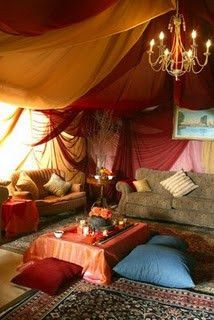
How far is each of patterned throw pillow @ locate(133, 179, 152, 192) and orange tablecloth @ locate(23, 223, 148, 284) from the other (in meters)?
2.30

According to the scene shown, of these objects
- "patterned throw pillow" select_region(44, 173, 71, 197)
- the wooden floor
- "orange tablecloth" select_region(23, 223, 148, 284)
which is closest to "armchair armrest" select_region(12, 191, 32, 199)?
"patterned throw pillow" select_region(44, 173, 71, 197)

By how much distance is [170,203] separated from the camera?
5.81 m

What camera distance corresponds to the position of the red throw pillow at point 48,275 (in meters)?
3.17

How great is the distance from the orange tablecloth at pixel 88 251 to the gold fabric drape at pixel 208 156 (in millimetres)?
3045

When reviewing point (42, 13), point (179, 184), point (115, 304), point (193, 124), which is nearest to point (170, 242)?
point (115, 304)

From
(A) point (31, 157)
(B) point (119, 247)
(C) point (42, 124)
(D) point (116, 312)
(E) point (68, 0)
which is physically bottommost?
(D) point (116, 312)

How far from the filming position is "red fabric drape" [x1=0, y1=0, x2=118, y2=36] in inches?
75.1

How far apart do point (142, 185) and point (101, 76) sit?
281 cm

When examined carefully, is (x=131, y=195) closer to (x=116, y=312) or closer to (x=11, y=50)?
(x=116, y=312)

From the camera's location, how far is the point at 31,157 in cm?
650

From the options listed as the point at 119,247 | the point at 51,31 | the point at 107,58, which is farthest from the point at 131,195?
the point at 51,31

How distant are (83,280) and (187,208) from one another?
2.72m

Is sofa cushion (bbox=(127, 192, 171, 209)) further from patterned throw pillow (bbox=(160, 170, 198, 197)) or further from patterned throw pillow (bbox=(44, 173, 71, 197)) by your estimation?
patterned throw pillow (bbox=(44, 173, 71, 197))

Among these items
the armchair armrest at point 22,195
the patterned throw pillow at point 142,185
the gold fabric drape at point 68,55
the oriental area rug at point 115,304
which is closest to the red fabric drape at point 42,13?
the gold fabric drape at point 68,55
